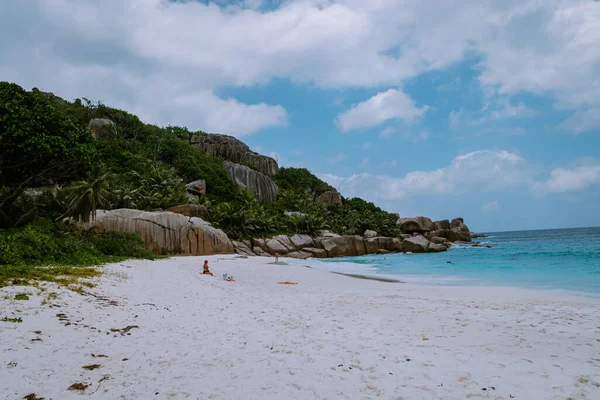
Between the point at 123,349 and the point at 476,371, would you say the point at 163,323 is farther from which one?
the point at 476,371

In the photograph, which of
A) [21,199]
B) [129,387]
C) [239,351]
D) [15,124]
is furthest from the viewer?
[21,199]

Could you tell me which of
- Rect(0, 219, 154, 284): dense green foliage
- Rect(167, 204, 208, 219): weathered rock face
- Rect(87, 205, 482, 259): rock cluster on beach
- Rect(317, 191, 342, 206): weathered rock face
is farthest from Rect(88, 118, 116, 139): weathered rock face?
Rect(317, 191, 342, 206): weathered rock face

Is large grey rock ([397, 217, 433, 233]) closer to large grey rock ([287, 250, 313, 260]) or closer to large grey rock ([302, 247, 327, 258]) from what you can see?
large grey rock ([302, 247, 327, 258])

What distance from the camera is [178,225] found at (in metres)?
Answer: 27.8

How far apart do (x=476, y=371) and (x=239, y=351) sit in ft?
11.4

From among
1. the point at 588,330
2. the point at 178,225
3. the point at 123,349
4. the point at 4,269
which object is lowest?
the point at 588,330

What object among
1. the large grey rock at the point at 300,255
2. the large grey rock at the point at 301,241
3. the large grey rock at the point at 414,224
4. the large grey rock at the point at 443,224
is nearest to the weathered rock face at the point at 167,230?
the large grey rock at the point at 300,255

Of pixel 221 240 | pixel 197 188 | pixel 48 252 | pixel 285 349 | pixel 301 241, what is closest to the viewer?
pixel 285 349

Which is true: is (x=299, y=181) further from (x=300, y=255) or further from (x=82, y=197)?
(x=82, y=197)

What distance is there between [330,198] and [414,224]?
14.5 metres

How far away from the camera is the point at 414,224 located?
56656mm

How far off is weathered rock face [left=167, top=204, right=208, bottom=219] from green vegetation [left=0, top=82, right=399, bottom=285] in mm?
1536

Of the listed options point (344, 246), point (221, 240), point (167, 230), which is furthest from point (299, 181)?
point (167, 230)

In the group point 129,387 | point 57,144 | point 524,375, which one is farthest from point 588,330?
point 57,144
